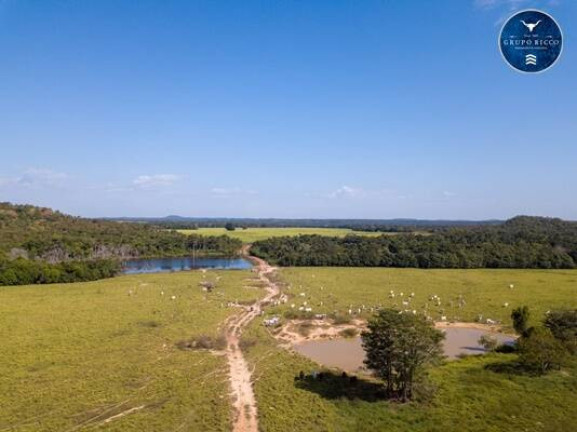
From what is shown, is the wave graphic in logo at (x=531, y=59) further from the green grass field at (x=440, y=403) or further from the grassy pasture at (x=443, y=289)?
the grassy pasture at (x=443, y=289)

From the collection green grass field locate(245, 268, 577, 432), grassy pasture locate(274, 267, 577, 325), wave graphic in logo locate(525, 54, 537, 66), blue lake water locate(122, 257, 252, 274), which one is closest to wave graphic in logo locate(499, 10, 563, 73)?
wave graphic in logo locate(525, 54, 537, 66)

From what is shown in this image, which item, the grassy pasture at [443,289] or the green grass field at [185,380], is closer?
the green grass field at [185,380]

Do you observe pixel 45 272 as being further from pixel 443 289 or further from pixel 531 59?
pixel 531 59

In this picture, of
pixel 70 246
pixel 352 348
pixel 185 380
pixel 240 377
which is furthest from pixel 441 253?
pixel 70 246

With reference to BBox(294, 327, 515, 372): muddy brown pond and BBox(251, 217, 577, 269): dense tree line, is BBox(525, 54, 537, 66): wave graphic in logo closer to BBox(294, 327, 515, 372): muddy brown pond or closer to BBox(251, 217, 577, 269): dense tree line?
BBox(294, 327, 515, 372): muddy brown pond

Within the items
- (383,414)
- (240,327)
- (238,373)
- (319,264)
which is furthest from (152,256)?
(383,414)

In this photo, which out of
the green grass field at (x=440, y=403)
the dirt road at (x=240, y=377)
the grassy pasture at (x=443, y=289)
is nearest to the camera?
the green grass field at (x=440, y=403)

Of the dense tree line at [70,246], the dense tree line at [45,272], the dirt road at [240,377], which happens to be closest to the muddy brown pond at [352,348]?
the dirt road at [240,377]

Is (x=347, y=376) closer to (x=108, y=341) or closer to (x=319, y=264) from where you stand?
(x=108, y=341)
